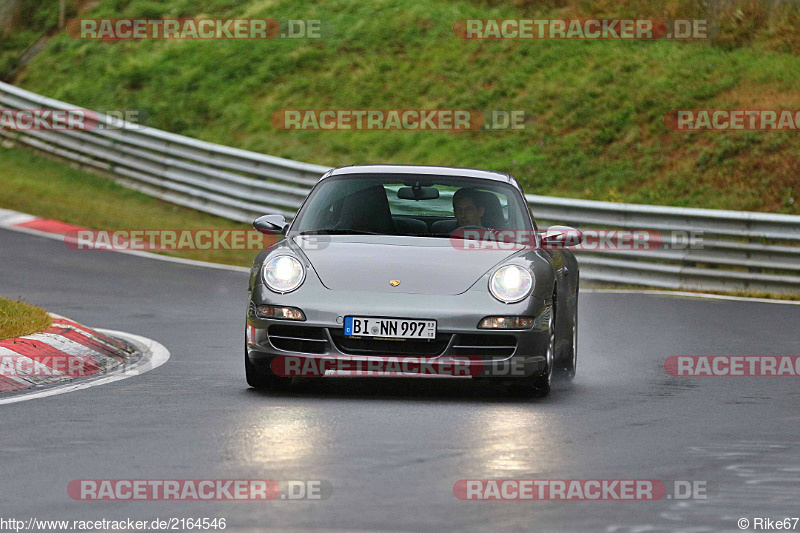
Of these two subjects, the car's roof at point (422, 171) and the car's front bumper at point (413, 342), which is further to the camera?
the car's roof at point (422, 171)

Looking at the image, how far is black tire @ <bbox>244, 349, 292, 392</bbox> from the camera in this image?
9141 mm

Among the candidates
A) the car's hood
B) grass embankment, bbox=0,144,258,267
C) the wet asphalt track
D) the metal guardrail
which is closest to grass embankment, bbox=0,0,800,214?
the metal guardrail

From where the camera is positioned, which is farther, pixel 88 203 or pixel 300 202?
pixel 88 203

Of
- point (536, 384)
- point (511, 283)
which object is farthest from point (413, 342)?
point (536, 384)

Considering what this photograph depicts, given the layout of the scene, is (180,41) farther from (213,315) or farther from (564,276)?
(564,276)

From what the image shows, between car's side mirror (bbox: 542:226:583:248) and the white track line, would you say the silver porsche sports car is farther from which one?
the white track line

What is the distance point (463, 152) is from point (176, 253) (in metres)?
6.73

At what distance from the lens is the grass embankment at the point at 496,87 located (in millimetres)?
22422

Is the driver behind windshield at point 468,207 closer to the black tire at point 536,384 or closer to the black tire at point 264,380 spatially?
the black tire at point 536,384

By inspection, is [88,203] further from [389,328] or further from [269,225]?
[389,328]

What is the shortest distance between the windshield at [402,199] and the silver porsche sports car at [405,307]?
7 cm

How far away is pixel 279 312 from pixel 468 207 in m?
1.64

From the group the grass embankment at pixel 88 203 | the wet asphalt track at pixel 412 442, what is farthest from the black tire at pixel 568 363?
the grass embankment at pixel 88 203

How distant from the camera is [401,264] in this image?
9141 millimetres
